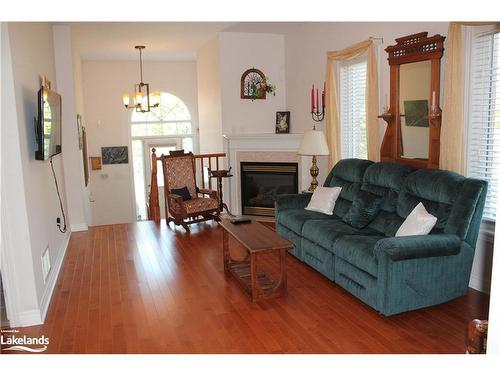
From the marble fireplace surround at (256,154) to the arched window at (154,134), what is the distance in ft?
10.5

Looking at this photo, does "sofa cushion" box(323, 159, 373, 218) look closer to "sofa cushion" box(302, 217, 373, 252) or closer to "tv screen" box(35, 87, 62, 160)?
"sofa cushion" box(302, 217, 373, 252)

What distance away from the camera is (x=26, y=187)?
3529mm

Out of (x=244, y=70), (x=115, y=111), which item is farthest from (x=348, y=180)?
(x=115, y=111)

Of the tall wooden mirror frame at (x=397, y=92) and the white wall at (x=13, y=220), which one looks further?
→ the tall wooden mirror frame at (x=397, y=92)

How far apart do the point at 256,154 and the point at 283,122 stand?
716 millimetres

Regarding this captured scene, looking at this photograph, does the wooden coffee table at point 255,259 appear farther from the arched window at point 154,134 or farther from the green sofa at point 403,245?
the arched window at point 154,134

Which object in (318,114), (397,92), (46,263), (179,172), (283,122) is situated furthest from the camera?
(283,122)

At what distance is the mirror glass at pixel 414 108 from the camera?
Answer: 4.32m

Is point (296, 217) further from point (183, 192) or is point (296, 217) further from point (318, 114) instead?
point (183, 192)

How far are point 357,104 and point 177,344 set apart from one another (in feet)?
12.3

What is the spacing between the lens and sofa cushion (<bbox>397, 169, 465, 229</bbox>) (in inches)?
142

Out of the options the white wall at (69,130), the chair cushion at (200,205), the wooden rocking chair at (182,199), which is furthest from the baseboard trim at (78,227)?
the chair cushion at (200,205)

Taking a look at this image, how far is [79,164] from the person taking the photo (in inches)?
255
